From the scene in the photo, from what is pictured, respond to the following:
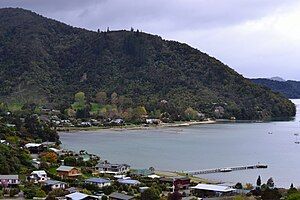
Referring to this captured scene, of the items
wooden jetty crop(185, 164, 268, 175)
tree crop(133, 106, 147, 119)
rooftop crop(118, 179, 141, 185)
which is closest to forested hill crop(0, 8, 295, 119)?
tree crop(133, 106, 147, 119)

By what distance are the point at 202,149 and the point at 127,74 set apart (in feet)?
135

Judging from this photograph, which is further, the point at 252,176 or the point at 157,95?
the point at 157,95

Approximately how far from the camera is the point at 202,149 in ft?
115

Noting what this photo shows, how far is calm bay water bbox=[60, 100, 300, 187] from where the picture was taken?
27.5 m

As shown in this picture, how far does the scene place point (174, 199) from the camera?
17.0 m

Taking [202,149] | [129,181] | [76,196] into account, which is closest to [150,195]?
[76,196]

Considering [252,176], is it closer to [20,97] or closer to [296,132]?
[296,132]

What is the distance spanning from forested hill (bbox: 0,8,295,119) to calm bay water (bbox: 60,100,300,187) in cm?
1589

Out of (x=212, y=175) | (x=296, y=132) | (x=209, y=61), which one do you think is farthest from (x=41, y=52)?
(x=212, y=175)

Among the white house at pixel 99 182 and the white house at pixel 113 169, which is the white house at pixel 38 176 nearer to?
the white house at pixel 99 182

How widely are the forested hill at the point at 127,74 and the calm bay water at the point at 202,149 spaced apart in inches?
→ 625

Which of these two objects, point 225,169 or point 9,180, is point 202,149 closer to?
point 225,169

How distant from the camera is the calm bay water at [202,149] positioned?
1082 inches

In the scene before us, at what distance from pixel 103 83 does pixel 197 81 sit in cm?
1259
